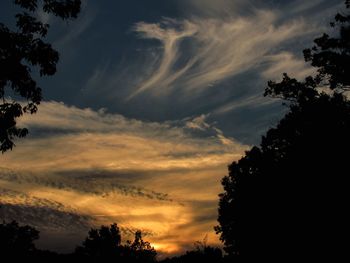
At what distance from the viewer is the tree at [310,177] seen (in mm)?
31859

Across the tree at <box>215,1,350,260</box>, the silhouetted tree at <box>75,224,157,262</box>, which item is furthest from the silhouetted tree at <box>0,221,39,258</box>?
the silhouetted tree at <box>75,224,157,262</box>

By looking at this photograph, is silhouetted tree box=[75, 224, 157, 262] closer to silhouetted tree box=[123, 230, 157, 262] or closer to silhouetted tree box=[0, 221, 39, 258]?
silhouetted tree box=[123, 230, 157, 262]

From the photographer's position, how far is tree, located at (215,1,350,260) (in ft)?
105

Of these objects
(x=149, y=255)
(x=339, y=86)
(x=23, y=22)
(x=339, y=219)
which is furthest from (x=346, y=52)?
(x=149, y=255)

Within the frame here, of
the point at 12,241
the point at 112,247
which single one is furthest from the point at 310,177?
the point at 112,247

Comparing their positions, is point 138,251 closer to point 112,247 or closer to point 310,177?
point 112,247

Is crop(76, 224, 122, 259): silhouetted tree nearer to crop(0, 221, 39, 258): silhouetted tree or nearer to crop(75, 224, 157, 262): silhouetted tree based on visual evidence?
crop(75, 224, 157, 262): silhouetted tree

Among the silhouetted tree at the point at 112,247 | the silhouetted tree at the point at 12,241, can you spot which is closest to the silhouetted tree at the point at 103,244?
the silhouetted tree at the point at 112,247

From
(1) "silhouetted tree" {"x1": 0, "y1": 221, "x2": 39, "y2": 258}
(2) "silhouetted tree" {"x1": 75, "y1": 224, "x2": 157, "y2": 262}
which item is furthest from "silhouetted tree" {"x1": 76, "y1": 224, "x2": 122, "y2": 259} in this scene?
(1) "silhouetted tree" {"x1": 0, "y1": 221, "x2": 39, "y2": 258}

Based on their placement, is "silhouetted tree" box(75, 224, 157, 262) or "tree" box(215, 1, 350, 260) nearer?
"tree" box(215, 1, 350, 260)

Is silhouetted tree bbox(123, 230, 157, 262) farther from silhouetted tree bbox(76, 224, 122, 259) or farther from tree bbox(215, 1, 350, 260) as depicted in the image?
tree bbox(215, 1, 350, 260)

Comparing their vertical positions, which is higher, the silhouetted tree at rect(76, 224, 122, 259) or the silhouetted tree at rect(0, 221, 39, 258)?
the silhouetted tree at rect(76, 224, 122, 259)

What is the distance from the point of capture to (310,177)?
114 ft

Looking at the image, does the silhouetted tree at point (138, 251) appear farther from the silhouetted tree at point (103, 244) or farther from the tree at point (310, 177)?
the tree at point (310, 177)
